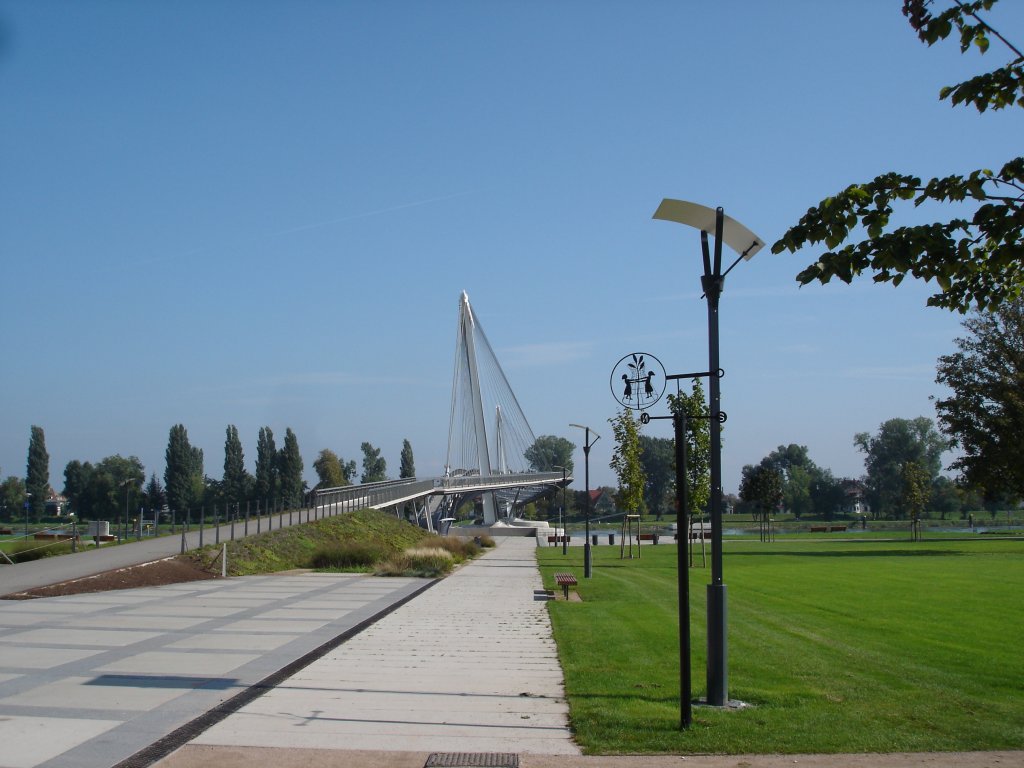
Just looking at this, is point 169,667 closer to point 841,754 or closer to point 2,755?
point 2,755

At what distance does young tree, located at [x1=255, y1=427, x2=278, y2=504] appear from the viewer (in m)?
93.3

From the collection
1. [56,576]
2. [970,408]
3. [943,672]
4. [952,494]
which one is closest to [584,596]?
[943,672]

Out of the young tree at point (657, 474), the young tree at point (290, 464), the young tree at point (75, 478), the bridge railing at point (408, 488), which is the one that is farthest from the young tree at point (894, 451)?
the young tree at point (75, 478)

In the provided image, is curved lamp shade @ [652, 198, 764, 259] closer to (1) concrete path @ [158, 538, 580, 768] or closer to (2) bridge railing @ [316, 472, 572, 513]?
(1) concrete path @ [158, 538, 580, 768]

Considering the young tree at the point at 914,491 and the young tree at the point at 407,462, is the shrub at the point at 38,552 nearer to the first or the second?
the young tree at the point at 914,491

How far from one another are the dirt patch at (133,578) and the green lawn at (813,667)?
34.7 feet

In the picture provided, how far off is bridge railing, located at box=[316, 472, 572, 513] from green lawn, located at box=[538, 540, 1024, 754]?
27.9 m

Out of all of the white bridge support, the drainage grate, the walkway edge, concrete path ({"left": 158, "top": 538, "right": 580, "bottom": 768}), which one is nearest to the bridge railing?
→ the white bridge support

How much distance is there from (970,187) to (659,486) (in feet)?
523

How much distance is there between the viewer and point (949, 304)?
6.35m

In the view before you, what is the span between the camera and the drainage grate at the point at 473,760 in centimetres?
700

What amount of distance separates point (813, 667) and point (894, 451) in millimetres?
146475

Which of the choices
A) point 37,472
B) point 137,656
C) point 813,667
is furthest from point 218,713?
point 37,472

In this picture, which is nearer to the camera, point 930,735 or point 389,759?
point 389,759
